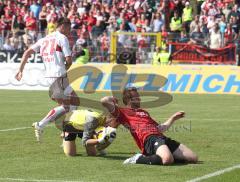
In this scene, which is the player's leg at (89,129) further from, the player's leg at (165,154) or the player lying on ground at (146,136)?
the player's leg at (165,154)

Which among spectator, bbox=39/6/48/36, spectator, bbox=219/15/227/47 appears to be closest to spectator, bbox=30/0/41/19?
spectator, bbox=39/6/48/36

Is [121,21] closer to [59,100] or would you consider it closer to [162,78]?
[162,78]

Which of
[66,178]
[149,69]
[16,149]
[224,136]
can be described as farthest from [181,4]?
[66,178]

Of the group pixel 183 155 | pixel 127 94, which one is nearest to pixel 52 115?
pixel 127 94

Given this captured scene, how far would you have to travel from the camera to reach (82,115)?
12102mm

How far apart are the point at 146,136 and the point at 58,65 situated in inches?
107

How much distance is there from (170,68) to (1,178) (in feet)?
66.0

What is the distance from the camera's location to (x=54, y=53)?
13.0 metres

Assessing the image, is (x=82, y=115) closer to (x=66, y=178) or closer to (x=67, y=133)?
(x=67, y=133)

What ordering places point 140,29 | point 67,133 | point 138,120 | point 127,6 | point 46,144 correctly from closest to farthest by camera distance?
1. point 138,120
2. point 67,133
3. point 46,144
4. point 140,29
5. point 127,6

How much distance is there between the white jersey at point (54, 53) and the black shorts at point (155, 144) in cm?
269

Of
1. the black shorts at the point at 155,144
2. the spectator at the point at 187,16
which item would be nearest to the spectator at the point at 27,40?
the spectator at the point at 187,16

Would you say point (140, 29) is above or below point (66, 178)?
below

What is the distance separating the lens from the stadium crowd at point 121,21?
32.8 meters
